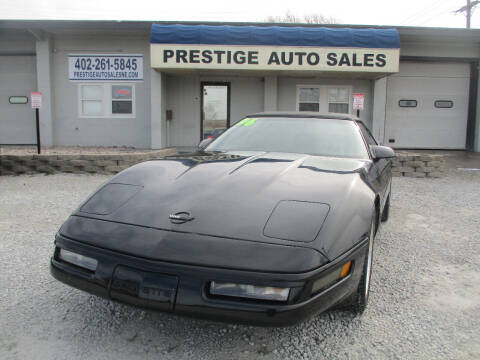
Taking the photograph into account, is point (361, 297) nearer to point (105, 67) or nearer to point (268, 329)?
point (268, 329)

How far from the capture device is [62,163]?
8.28 meters

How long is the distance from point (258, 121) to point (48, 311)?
8.03 ft

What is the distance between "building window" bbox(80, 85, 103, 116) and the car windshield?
1081 centimetres

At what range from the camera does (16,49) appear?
522 inches

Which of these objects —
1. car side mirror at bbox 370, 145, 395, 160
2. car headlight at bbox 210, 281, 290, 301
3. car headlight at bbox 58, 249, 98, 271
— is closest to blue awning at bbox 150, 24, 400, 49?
car side mirror at bbox 370, 145, 395, 160

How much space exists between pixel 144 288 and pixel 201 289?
29cm

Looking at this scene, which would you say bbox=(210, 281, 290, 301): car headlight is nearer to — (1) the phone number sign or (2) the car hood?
(2) the car hood

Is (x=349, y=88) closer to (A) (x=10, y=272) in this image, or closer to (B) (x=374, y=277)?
(B) (x=374, y=277)

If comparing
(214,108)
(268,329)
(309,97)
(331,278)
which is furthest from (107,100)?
(331,278)

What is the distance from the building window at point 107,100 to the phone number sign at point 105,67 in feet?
0.91

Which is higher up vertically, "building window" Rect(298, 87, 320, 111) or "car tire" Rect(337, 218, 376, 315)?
"building window" Rect(298, 87, 320, 111)

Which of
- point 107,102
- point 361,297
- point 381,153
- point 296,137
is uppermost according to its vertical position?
point 107,102

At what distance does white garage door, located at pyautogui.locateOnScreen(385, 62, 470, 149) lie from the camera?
45.2 ft

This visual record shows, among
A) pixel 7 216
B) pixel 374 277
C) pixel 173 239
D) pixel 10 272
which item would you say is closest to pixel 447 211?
pixel 374 277
